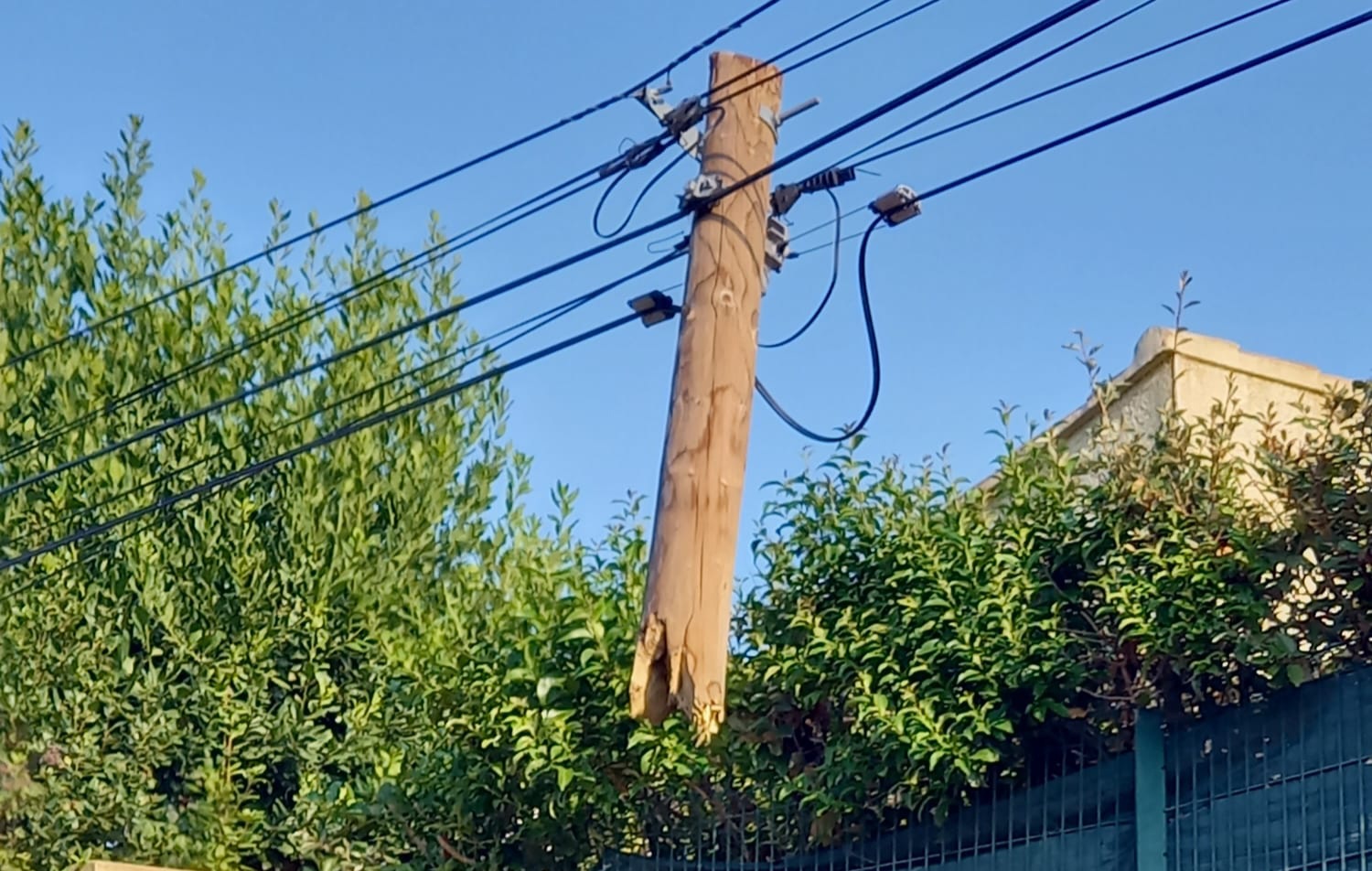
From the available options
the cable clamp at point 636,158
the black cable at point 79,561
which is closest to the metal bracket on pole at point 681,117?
the cable clamp at point 636,158

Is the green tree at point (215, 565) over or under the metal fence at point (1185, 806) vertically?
over

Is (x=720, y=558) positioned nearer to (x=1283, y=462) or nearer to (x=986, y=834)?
(x=986, y=834)

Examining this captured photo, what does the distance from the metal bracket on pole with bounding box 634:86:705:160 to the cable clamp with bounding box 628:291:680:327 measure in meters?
0.59

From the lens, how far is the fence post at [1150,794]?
6504mm

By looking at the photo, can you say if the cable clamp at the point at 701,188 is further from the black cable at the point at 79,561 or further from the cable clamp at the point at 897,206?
the black cable at the point at 79,561

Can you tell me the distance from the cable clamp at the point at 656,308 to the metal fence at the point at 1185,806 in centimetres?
214

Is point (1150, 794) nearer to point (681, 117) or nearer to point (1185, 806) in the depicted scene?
point (1185, 806)

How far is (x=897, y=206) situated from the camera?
24.6 ft

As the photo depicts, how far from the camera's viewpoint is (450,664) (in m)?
9.02

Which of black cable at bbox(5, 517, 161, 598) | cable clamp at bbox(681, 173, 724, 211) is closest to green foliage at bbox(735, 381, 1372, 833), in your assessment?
cable clamp at bbox(681, 173, 724, 211)

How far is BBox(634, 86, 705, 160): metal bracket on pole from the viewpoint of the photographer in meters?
7.84

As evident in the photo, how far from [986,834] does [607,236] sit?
301 cm

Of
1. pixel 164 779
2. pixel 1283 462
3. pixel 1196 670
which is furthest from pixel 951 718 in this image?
pixel 164 779

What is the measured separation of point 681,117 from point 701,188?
635mm
